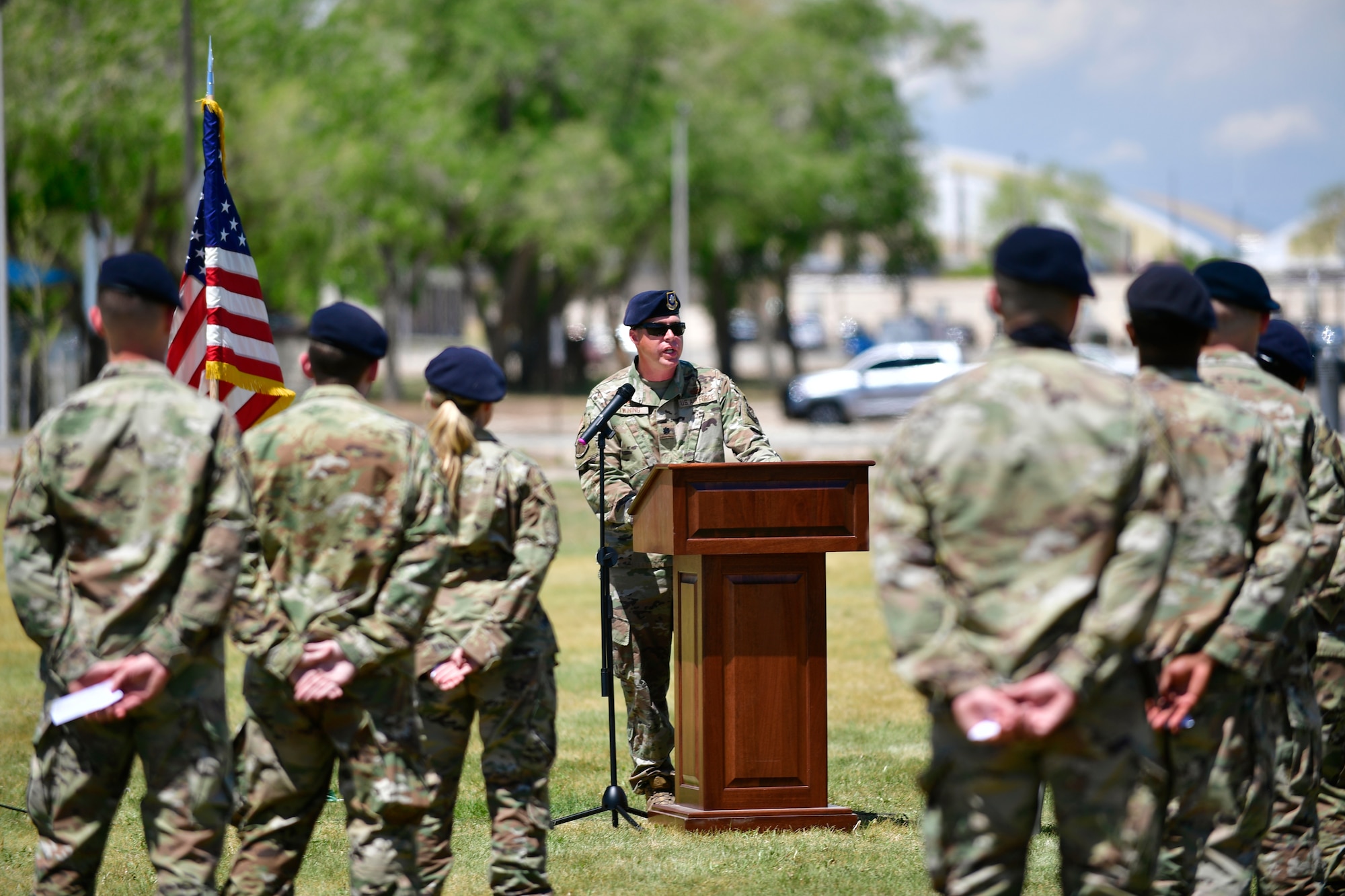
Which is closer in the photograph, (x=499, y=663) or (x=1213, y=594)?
(x=1213, y=594)

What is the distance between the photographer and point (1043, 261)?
4.25m

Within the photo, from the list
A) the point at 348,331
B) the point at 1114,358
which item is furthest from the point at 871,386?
the point at 348,331

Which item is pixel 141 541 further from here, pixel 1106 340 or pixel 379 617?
pixel 1106 340

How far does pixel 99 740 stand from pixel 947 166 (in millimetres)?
141726

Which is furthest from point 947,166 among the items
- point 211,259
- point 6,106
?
point 211,259

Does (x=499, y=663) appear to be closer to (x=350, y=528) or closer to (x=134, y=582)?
(x=350, y=528)

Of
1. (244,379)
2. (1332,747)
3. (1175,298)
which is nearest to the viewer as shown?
(1175,298)

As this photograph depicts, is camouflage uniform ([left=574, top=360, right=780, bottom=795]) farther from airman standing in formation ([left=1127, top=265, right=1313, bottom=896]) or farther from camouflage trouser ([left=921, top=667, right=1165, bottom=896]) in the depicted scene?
camouflage trouser ([left=921, top=667, right=1165, bottom=896])

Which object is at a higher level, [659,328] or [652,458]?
[659,328]

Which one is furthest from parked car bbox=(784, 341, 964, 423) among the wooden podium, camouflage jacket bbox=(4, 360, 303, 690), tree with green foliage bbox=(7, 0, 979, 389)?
camouflage jacket bbox=(4, 360, 303, 690)

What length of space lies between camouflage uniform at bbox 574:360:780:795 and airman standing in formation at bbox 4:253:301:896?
11.1 ft

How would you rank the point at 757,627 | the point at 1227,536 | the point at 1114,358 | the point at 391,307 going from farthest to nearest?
the point at 391,307, the point at 1114,358, the point at 757,627, the point at 1227,536

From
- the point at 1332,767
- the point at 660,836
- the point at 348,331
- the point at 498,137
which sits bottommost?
the point at 660,836

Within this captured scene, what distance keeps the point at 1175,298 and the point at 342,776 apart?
2.78 meters
